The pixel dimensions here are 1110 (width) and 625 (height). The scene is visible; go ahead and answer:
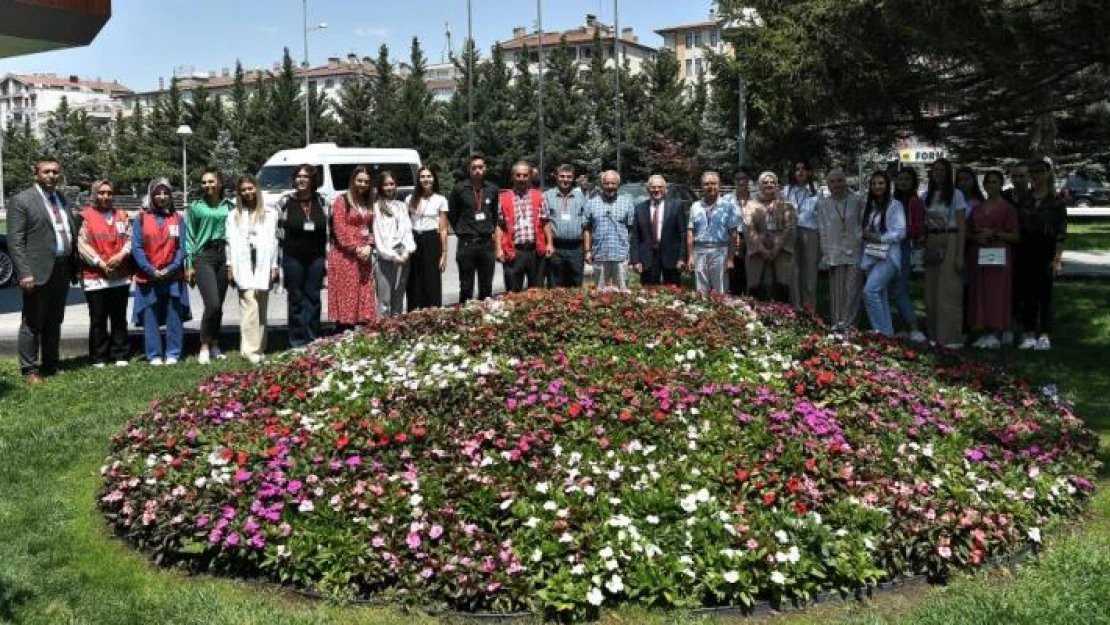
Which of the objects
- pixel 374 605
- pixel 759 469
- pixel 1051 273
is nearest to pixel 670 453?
pixel 759 469

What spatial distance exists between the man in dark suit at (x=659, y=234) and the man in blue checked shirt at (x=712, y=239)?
13cm

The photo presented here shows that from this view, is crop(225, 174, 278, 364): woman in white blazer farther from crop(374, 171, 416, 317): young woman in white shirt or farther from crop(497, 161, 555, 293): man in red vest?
crop(497, 161, 555, 293): man in red vest

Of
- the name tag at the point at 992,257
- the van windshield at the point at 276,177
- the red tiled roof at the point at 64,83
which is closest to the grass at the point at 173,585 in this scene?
the name tag at the point at 992,257

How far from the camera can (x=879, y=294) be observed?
32.2ft

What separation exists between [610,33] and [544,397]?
82.6 metres

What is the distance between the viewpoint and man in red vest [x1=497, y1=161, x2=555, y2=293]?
33.4 ft

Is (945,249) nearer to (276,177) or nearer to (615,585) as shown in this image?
(615,585)

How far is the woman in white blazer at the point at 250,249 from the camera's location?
962 centimetres

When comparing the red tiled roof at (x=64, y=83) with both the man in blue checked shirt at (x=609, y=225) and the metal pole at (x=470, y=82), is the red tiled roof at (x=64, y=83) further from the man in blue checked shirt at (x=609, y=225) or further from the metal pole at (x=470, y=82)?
the man in blue checked shirt at (x=609, y=225)

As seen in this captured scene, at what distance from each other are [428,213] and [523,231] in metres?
1.00

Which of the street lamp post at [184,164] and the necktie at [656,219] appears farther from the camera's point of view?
the street lamp post at [184,164]

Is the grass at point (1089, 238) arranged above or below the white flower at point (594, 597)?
above

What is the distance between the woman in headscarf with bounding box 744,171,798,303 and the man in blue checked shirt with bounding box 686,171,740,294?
6.9 inches

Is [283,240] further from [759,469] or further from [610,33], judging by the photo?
[610,33]
